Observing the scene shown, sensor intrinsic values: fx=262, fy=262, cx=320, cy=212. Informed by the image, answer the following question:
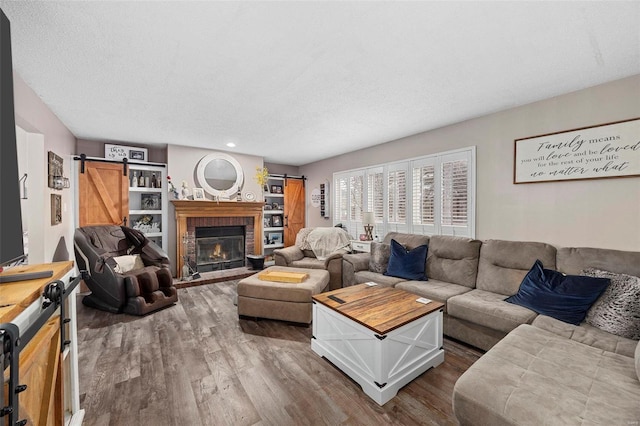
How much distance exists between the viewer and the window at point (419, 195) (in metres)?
3.45

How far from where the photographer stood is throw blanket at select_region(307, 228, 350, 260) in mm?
4457

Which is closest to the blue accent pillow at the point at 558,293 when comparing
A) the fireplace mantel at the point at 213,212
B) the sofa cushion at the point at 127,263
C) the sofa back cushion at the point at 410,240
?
the sofa back cushion at the point at 410,240

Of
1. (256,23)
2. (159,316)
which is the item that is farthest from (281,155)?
(256,23)

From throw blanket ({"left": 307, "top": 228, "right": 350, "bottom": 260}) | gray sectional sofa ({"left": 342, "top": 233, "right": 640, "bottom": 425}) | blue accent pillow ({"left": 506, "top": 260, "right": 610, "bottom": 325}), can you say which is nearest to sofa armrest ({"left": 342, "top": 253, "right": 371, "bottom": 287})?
gray sectional sofa ({"left": 342, "top": 233, "right": 640, "bottom": 425})

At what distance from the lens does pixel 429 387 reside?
195 centimetres

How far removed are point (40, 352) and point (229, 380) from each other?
4.35ft

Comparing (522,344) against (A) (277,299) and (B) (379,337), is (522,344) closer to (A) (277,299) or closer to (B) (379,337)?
(B) (379,337)

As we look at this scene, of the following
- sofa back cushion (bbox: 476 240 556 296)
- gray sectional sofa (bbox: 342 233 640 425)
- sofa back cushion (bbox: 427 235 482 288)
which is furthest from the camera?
sofa back cushion (bbox: 427 235 482 288)

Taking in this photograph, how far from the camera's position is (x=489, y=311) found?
2.29m

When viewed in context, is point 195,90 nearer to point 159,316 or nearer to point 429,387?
point 159,316

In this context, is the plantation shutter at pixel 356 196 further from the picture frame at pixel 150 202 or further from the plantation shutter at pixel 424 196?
the picture frame at pixel 150 202

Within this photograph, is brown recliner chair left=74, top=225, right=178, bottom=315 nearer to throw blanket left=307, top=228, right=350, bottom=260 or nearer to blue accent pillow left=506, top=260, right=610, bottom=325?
throw blanket left=307, top=228, right=350, bottom=260

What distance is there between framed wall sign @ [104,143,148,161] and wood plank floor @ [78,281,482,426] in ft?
9.12

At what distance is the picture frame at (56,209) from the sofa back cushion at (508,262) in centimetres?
495
